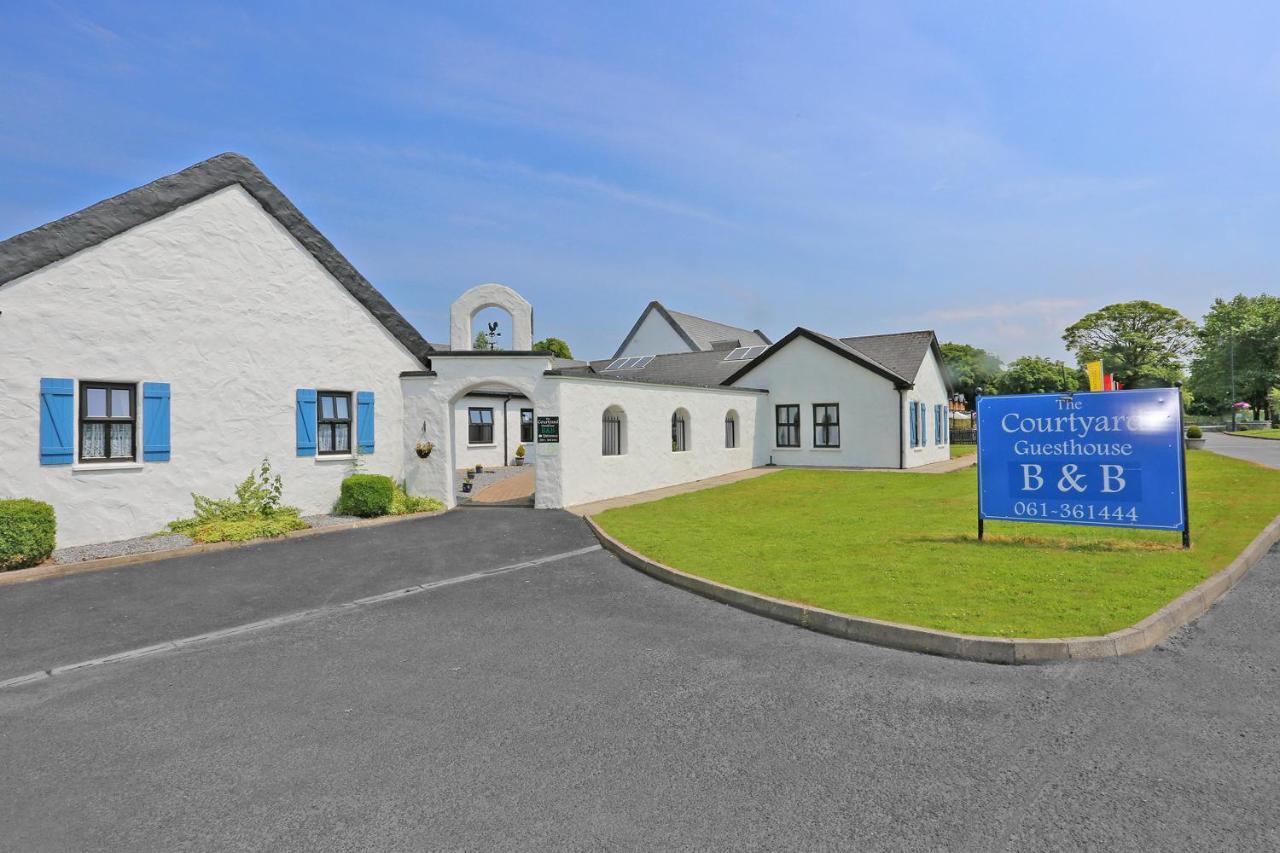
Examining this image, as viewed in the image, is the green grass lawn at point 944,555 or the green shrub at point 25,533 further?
the green shrub at point 25,533

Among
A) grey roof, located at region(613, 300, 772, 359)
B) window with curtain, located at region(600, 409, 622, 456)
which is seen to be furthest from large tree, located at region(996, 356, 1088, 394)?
window with curtain, located at region(600, 409, 622, 456)

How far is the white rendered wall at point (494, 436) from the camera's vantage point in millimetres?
24359

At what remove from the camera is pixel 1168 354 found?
61.2 meters

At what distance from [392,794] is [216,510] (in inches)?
465

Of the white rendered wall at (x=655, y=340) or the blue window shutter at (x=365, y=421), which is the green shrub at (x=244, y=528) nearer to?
the blue window shutter at (x=365, y=421)

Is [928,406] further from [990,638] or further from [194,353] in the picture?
[194,353]

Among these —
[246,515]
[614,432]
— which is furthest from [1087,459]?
[246,515]

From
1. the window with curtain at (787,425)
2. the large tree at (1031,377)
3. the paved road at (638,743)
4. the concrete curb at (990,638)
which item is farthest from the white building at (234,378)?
the large tree at (1031,377)

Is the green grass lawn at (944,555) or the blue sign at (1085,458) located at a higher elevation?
the blue sign at (1085,458)

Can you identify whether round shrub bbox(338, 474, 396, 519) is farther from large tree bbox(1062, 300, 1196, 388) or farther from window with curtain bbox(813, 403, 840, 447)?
large tree bbox(1062, 300, 1196, 388)

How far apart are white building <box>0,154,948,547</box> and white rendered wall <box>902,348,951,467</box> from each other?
8.62 meters

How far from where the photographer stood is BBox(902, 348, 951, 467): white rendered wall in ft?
78.2

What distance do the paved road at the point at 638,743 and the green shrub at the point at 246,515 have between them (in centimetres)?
581

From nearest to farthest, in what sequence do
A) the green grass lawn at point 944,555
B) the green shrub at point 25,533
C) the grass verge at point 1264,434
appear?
1. the green grass lawn at point 944,555
2. the green shrub at point 25,533
3. the grass verge at point 1264,434
